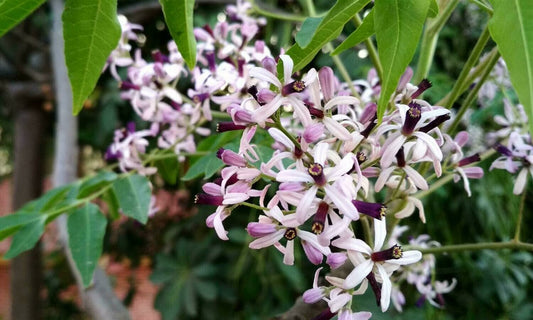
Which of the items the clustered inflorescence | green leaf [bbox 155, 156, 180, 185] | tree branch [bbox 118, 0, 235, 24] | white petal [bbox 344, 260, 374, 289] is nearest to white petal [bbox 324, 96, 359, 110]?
the clustered inflorescence

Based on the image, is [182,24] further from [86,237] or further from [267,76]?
[86,237]

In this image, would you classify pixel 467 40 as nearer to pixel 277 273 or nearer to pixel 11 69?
pixel 277 273

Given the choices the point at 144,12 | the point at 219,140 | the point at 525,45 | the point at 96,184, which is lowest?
the point at 144,12

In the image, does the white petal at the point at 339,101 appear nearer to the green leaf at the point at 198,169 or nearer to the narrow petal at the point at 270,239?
the narrow petal at the point at 270,239

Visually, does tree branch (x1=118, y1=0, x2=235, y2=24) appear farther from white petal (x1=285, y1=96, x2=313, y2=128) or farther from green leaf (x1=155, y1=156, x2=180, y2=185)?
white petal (x1=285, y1=96, x2=313, y2=128)

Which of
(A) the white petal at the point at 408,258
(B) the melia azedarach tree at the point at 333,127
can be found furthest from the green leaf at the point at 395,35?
(A) the white petal at the point at 408,258

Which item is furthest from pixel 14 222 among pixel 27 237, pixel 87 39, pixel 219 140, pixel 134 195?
pixel 87 39

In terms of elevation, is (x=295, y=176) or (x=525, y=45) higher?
(x=525, y=45)
